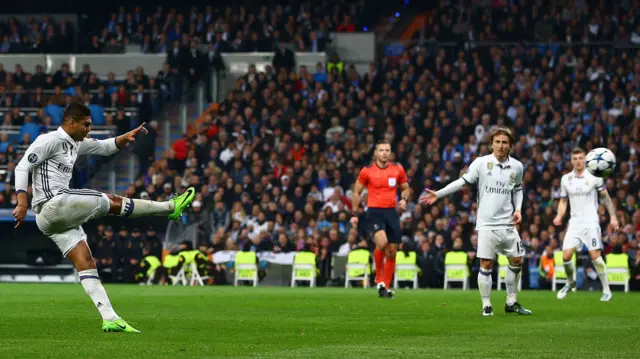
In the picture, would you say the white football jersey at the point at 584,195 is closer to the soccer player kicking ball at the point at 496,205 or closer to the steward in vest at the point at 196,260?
the soccer player kicking ball at the point at 496,205

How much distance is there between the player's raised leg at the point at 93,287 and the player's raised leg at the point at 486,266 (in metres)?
4.94

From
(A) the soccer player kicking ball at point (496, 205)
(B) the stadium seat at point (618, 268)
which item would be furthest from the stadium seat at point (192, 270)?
(A) the soccer player kicking ball at point (496, 205)

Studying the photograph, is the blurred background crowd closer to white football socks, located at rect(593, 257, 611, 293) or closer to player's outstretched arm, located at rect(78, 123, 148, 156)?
white football socks, located at rect(593, 257, 611, 293)

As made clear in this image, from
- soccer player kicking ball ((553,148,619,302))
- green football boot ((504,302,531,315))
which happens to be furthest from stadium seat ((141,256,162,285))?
green football boot ((504,302,531,315))

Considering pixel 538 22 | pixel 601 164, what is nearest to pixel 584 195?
pixel 601 164

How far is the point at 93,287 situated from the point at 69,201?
87 centimetres

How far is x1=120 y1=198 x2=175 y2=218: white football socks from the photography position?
1149cm

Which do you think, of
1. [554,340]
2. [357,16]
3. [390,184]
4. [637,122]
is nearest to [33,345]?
[554,340]

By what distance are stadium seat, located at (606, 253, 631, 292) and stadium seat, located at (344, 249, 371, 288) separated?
225 inches

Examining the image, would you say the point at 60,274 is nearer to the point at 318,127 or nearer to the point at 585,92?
the point at 318,127

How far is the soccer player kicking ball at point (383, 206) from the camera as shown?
19.8 m

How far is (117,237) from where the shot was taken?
31.5 meters

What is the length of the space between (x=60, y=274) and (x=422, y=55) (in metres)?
12.8

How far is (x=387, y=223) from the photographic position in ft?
65.2
